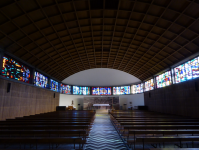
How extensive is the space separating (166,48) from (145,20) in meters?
4.52

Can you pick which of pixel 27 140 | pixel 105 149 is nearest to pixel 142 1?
pixel 105 149

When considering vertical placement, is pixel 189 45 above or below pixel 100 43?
below

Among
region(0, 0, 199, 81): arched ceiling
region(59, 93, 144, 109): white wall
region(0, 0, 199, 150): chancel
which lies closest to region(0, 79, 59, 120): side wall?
region(0, 0, 199, 150): chancel

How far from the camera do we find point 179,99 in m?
14.8

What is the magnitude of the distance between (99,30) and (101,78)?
1775 centimetres

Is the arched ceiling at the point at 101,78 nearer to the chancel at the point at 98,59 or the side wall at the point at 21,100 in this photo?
the chancel at the point at 98,59

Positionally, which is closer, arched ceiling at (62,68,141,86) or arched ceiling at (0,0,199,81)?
arched ceiling at (0,0,199,81)

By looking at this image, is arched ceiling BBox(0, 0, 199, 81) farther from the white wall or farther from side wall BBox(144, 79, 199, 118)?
the white wall

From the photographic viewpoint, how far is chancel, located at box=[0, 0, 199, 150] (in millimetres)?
6566

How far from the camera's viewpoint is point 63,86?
29922 mm

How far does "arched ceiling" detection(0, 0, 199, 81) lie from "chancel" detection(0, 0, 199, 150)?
7cm

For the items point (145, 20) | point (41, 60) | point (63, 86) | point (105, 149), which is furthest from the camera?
point (63, 86)

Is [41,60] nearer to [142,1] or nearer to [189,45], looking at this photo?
[142,1]

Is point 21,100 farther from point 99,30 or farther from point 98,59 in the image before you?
point 98,59
